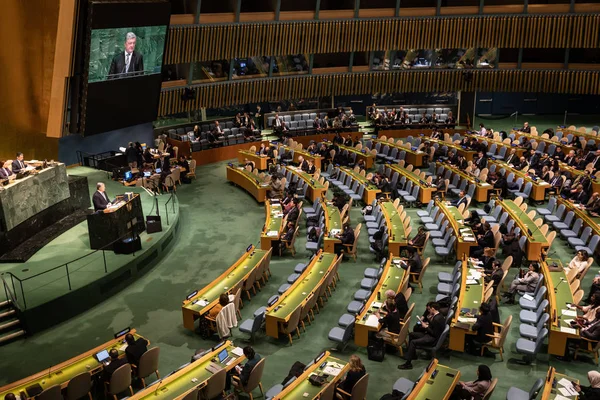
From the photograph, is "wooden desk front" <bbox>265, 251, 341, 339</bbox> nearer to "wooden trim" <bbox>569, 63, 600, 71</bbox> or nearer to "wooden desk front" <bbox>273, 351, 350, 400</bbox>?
"wooden desk front" <bbox>273, 351, 350, 400</bbox>

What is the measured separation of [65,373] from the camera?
367 inches

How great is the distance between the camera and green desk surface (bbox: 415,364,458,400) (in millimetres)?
8352

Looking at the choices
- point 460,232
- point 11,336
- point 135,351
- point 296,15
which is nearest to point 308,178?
point 460,232

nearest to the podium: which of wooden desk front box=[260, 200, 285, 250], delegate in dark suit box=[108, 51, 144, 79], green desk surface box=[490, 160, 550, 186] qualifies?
wooden desk front box=[260, 200, 285, 250]

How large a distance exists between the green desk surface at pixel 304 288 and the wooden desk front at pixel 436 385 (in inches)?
123

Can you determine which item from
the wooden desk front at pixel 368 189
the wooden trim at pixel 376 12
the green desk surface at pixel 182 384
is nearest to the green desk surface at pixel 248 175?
the wooden desk front at pixel 368 189

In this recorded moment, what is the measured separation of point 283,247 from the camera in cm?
1538

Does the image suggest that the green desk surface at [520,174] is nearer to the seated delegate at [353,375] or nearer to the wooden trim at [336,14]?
the wooden trim at [336,14]

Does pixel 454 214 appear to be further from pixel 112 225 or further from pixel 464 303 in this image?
pixel 112 225

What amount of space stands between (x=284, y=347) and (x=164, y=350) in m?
2.25

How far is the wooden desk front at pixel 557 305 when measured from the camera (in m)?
10.2

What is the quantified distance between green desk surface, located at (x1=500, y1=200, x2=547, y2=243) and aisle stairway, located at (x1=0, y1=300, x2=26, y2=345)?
448 inches

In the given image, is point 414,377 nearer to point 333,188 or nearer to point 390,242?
point 390,242

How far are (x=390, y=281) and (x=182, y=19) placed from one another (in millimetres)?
14868
